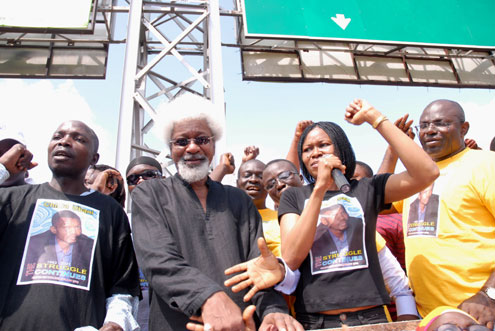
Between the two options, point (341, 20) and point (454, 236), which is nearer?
point (454, 236)

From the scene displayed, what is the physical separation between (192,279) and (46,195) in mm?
923

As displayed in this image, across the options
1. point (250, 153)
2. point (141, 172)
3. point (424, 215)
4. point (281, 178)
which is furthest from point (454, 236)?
point (141, 172)

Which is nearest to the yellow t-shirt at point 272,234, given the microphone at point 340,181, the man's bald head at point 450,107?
the microphone at point 340,181

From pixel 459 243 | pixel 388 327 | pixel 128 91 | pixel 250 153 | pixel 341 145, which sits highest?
pixel 128 91

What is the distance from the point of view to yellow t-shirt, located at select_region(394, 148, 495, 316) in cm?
186

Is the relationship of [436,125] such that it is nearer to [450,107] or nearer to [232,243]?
[450,107]

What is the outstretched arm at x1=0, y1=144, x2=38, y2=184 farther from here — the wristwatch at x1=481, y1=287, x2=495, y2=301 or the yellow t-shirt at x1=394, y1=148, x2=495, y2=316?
the wristwatch at x1=481, y1=287, x2=495, y2=301

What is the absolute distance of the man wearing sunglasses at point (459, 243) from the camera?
72.3 inches

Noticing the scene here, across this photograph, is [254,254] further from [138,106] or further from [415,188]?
[138,106]

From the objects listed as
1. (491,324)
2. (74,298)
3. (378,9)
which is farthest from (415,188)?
(378,9)

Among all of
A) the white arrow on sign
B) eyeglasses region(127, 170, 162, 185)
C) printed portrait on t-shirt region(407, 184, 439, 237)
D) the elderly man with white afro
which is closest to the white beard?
the elderly man with white afro

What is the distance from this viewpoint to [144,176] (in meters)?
3.24

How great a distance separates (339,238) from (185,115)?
988 millimetres

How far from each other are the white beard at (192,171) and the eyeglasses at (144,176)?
5.01 feet
